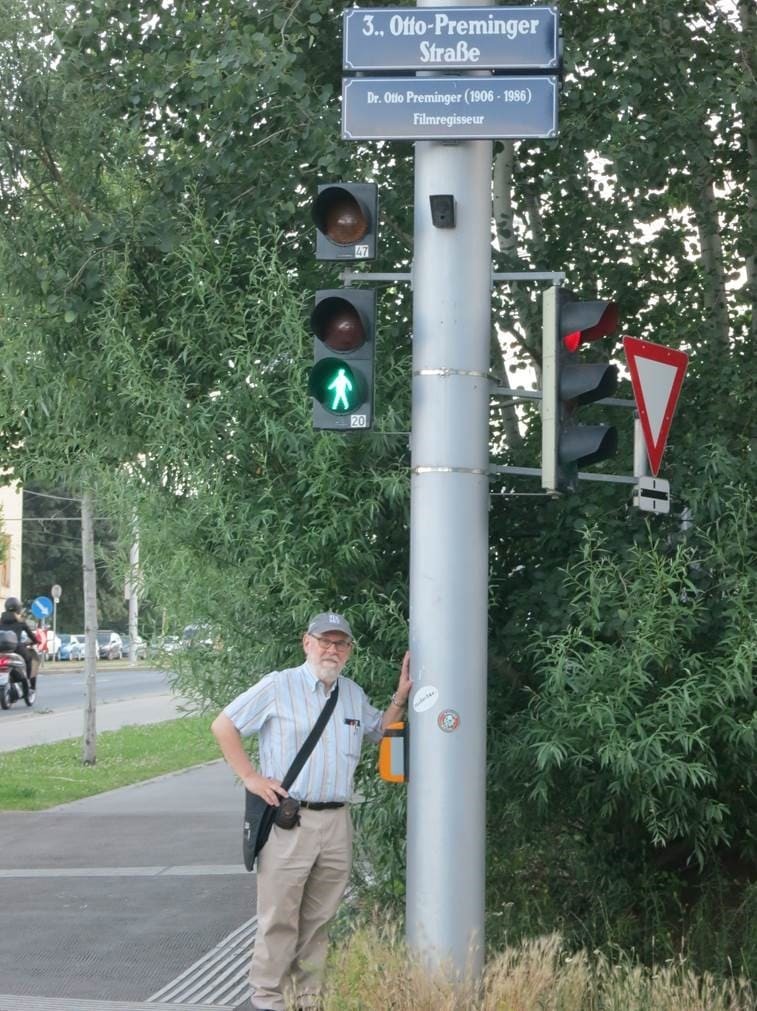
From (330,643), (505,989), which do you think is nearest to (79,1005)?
(330,643)

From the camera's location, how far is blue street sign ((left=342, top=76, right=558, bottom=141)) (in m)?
6.68

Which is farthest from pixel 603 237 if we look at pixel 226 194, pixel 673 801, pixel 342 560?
pixel 673 801

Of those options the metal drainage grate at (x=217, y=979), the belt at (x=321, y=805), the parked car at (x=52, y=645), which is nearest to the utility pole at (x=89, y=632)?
the metal drainage grate at (x=217, y=979)

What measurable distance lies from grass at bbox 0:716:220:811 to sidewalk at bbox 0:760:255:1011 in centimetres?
91

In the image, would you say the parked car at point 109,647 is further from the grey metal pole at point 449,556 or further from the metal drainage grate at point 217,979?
the grey metal pole at point 449,556

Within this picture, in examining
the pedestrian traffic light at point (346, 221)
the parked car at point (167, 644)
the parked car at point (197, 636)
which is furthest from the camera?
the parked car at point (167, 644)

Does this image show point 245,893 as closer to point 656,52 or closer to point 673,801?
point 673,801

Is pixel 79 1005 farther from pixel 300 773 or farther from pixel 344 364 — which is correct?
pixel 344 364

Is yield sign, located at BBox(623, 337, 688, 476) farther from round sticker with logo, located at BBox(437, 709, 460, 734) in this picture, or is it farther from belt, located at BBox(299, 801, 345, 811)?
belt, located at BBox(299, 801, 345, 811)

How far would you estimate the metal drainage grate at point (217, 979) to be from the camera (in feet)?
26.9

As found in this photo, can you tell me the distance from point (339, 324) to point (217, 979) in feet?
12.2

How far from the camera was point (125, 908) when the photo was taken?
10648 mm

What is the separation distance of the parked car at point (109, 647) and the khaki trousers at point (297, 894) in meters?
69.8

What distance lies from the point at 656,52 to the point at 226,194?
2396 millimetres
